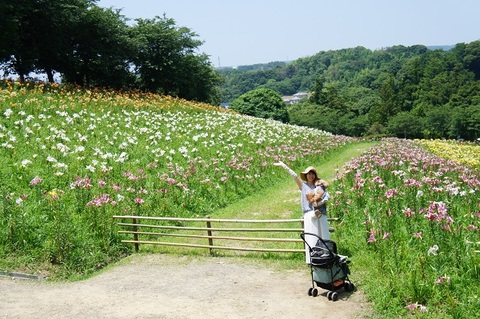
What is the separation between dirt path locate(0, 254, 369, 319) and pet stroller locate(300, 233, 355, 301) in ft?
0.44

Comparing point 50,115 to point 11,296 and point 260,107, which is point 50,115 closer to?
point 11,296

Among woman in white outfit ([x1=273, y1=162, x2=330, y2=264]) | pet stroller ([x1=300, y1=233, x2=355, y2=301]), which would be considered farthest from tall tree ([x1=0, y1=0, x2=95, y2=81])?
pet stroller ([x1=300, y1=233, x2=355, y2=301])

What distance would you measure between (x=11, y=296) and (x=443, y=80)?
94.5 metres

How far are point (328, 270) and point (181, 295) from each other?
2.28m

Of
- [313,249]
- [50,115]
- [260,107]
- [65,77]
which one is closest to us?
[313,249]

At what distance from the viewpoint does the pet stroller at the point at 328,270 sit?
650 cm

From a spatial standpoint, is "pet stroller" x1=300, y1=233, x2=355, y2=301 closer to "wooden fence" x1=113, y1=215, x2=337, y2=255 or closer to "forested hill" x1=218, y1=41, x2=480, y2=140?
"wooden fence" x1=113, y1=215, x2=337, y2=255

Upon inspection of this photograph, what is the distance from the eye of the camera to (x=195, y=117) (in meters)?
23.9

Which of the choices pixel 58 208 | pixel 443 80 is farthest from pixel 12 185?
pixel 443 80

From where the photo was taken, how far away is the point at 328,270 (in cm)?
655

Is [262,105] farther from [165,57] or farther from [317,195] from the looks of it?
[317,195]

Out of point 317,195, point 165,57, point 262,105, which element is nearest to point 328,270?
point 317,195

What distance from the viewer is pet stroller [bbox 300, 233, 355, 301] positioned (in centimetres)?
650

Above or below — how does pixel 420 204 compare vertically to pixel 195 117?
below
